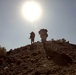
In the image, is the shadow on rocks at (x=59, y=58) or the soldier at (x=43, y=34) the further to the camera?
the soldier at (x=43, y=34)

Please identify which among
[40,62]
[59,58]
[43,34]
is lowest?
[40,62]

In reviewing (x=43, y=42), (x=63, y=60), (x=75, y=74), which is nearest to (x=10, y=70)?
(x=63, y=60)

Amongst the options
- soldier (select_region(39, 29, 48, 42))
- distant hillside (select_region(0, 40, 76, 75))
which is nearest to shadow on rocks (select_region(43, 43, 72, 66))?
distant hillside (select_region(0, 40, 76, 75))

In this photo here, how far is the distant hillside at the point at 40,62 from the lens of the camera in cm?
1983

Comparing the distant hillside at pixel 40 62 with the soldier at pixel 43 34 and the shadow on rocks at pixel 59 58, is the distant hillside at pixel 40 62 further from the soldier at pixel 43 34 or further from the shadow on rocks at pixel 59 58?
the soldier at pixel 43 34

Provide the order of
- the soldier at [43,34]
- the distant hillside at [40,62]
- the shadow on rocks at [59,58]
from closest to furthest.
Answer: the distant hillside at [40,62] → the shadow on rocks at [59,58] → the soldier at [43,34]

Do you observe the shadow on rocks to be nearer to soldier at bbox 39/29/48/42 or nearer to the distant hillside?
the distant hillside

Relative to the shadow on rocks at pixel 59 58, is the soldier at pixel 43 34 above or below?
above

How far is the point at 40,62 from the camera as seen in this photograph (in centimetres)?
2248

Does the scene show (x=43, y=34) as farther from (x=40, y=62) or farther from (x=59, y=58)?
(x=40, y=62)

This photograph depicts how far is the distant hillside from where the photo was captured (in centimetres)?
1983

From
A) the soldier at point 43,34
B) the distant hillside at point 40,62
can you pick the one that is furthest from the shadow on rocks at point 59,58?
the soldier at point 43,34

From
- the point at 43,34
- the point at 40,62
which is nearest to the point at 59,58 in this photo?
the point at 40,62

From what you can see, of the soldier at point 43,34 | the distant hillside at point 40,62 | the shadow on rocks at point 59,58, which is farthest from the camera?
the soldier at point 43,34
